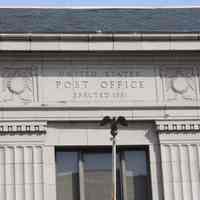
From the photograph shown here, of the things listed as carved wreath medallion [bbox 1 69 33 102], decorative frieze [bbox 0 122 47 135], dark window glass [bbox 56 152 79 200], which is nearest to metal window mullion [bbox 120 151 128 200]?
dark window glass [bbox 56 152 79 200]

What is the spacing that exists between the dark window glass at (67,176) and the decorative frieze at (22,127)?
85cm

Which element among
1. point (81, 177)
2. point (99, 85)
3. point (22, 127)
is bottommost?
point (81, 177)

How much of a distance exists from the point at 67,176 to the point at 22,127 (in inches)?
65.6

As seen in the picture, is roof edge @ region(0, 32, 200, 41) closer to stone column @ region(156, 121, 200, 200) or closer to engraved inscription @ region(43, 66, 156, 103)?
engraved inscription @ region(43, 66, 156, 103)

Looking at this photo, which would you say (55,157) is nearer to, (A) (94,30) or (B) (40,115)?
(B) (40,115)

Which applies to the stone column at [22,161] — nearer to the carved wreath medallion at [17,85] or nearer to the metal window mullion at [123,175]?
the carved wreath medallion at [17,85]

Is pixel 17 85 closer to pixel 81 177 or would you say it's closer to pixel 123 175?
pixel 81 177

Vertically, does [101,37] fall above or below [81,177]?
above

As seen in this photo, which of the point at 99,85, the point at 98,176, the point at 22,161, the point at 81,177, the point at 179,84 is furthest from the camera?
the point at 179,84

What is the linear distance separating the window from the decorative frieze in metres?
0.79

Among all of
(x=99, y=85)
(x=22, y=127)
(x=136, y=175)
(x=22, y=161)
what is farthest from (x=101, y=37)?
(x=22, y=161)

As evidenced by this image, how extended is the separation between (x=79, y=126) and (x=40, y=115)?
102 cm

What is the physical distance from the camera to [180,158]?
20672 millimetres

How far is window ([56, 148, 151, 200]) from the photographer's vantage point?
67.5 ft
